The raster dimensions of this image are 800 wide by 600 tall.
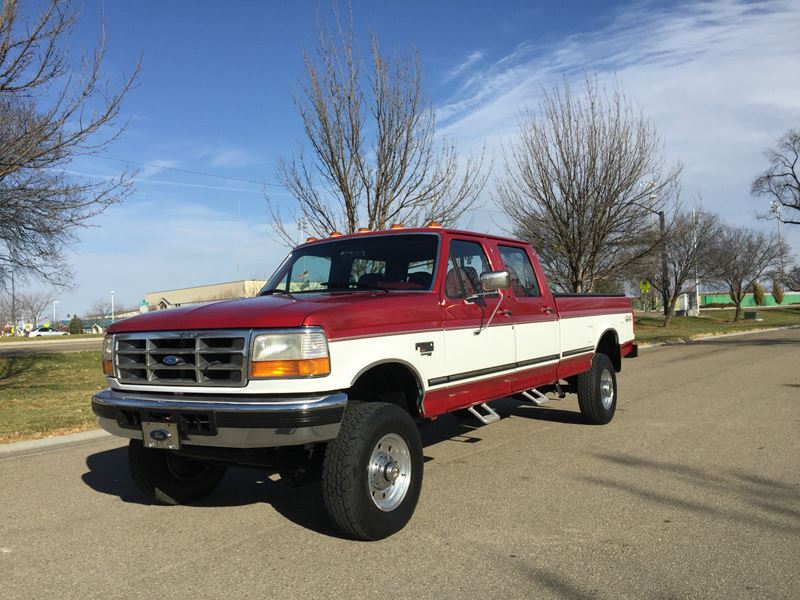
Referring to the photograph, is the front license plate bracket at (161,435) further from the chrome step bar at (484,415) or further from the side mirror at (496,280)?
the side mirror at (496,280)

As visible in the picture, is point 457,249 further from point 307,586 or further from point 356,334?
point 307,586

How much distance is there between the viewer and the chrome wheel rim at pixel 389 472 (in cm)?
412

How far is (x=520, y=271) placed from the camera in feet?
20.9

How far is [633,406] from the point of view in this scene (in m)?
9.00

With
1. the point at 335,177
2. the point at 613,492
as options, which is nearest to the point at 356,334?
the point at 613,492

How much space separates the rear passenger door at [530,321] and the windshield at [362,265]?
0.99m

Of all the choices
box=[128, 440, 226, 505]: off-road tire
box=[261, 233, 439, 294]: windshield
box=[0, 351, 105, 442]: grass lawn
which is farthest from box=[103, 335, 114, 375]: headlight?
box=[0, 351, 105, 442]: grass lawn

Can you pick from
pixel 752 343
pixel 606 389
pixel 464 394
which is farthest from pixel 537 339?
pixel 752 343

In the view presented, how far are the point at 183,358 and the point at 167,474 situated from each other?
4.26ft

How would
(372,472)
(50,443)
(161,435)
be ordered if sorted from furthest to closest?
(50,443), (372,472), (161,435)

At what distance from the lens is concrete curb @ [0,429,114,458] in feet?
23.6

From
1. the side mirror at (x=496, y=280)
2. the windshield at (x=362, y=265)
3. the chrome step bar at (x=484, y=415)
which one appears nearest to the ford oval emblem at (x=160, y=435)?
the windshield at (x=362, y=265)

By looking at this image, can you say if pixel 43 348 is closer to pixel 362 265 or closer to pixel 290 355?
pixel 362 265

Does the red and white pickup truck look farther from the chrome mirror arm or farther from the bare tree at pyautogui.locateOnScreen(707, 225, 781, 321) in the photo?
the bare tree at pyautogui.locateOnScreen(707, 225, 781, 321)
